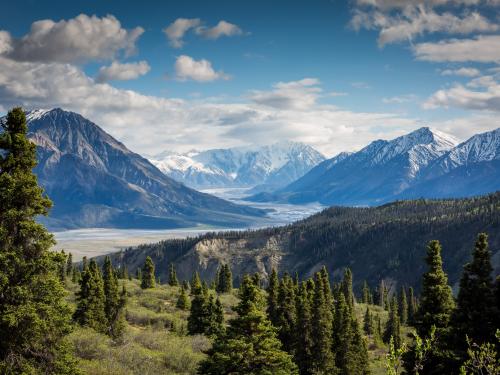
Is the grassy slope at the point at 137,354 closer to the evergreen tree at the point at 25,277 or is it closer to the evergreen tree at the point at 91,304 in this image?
the evergreen tree at the point at 25,277

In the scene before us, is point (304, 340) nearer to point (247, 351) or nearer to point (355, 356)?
point (355, 356)

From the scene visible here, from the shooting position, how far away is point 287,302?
62.0m

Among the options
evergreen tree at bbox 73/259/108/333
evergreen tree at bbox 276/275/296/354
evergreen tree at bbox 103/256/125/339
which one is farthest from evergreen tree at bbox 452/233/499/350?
evergreen tree at bbox 103/256/125/339

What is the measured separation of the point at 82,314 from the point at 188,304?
34.0 meters

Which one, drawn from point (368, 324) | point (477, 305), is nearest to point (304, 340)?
point (477, 305)

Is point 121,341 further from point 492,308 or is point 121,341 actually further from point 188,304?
point 188,304

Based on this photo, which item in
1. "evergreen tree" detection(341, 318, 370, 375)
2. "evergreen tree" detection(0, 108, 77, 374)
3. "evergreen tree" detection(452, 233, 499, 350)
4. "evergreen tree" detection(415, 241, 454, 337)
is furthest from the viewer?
"evergreen tree" detection(341, 318, 370, 375)

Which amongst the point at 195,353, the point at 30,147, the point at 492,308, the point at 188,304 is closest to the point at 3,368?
the point at 30,147

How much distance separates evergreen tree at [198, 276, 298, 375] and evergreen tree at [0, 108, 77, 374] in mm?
9241

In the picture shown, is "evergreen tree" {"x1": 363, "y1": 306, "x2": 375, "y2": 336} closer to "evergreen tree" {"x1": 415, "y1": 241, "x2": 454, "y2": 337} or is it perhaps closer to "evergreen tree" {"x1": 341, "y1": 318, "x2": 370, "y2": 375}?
"evergreen tree" {"x1": 341, "y1": 318, "x2": 370, "y2": 375}

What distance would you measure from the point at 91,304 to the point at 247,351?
37024 millimetres

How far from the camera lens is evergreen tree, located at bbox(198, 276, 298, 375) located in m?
29.0

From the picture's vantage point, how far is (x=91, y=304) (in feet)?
198

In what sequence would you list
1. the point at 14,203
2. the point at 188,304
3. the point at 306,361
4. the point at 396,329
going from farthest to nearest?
the point at 396,329
the point at 188,304
the point at 306,361
the point at 14,203
